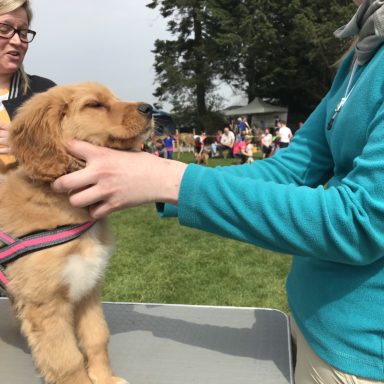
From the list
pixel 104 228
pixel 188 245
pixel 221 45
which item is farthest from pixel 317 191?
pixel 221 45

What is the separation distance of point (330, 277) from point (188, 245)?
4889 mm

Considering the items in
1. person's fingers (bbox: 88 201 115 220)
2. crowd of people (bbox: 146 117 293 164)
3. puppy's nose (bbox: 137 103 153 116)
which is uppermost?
puppy's nose (bbox: 137 103 153 116)

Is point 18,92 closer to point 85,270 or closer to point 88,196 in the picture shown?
point 85,270

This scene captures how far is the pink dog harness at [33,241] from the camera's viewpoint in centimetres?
164

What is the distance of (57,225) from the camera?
5.47 feet

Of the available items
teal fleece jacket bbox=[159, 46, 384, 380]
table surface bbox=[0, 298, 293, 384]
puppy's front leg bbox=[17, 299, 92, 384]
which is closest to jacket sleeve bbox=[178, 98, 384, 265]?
teal fleece jacket bbox=[159, 46, 384, 380]

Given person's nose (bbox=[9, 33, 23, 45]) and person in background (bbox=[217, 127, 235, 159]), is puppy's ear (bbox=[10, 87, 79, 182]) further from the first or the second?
person in background (bbox=[217, 127, 235, 159])

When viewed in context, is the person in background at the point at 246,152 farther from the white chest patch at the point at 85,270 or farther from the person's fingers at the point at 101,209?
the person's fingers at the point at 101,209

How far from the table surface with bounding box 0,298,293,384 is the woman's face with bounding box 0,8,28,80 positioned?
55.7 inches

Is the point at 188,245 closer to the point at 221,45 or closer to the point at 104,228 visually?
the point at 104,228

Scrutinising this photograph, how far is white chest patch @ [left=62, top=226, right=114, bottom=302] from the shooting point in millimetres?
1677

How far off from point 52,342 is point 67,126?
84cm

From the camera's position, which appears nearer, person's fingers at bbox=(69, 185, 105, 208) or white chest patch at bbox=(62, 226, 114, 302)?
person's fingers at bbox=(69, 185, 105, 208)

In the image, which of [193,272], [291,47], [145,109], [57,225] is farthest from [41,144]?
[291,47]
